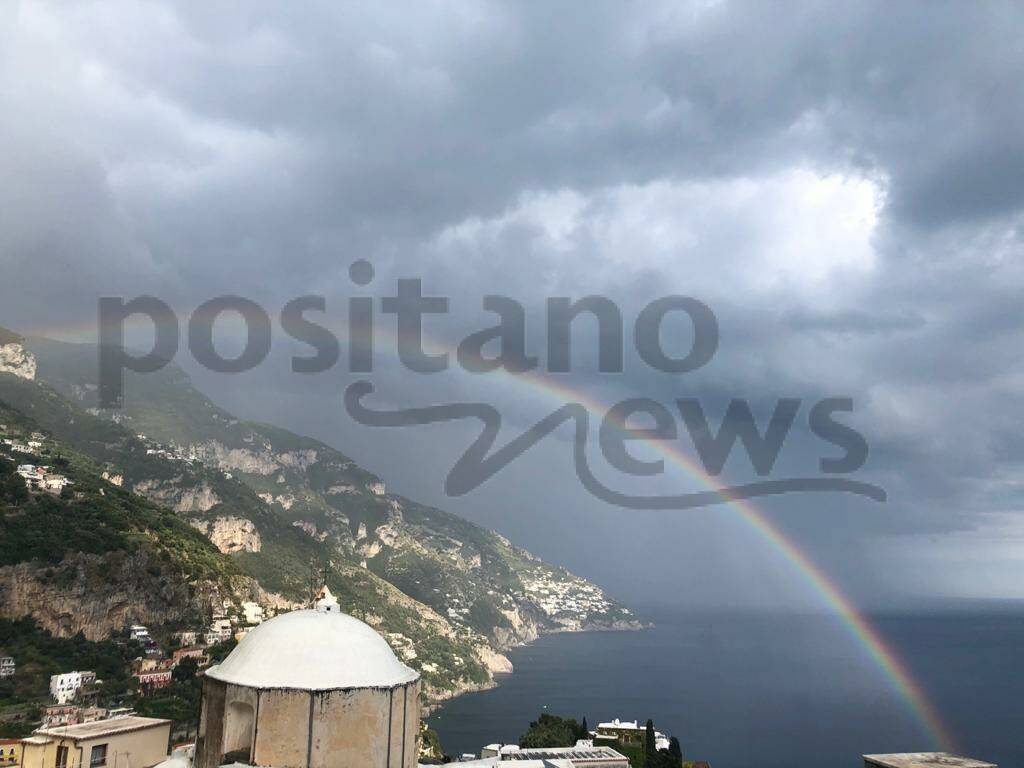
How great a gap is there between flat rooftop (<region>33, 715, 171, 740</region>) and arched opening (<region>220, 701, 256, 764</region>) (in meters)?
6.55

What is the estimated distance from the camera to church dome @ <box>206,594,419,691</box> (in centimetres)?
1233

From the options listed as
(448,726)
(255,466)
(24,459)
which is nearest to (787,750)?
(448,726)

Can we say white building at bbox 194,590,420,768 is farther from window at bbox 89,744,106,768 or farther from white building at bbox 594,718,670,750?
white building at bbox 594,718,670,750

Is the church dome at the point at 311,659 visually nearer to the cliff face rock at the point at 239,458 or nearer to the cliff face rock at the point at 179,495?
the cliff face rock at the point at 179,495

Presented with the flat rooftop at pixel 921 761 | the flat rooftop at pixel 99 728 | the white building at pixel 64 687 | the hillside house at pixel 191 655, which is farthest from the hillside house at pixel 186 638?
the flat rooftop at pixel 921 761

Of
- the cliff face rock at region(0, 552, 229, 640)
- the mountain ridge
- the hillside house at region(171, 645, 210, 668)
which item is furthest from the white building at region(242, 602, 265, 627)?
the mountain ridge

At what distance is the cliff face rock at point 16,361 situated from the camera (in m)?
116

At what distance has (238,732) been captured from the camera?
12219 millimetres

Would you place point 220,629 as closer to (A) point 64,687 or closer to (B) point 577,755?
(A) point 64,687

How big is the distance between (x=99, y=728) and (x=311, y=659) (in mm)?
9057

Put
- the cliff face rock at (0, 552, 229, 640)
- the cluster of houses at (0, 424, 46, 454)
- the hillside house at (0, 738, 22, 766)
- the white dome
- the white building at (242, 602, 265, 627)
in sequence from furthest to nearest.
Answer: the cluster of houses at (0, 424, 46, 454), the white building at (242, 602, 265, 627), the cliff face rock at (0, 552, 229, 640), the hillside house at (0, 738, 22, 766), the white dome

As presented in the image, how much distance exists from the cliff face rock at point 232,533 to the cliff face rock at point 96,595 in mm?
35888

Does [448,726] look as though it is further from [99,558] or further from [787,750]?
[99,558]

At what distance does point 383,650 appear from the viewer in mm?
13945
